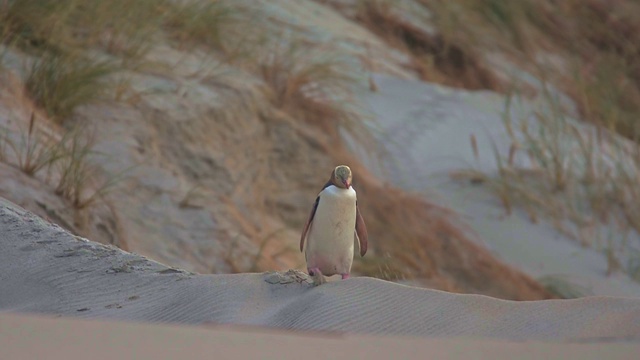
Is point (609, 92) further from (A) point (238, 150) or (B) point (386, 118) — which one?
(A) point (238, 150)

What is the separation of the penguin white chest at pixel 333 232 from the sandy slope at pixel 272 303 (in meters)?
0.13

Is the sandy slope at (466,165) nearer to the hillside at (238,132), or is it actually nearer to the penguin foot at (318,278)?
the hillside at (238,132)

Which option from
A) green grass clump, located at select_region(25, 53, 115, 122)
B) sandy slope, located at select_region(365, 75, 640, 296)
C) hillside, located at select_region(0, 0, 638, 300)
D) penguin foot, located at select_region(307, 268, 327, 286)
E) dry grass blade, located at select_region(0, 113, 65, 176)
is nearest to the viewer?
penguin foot, located at select_region(307, 268, 327, 286)

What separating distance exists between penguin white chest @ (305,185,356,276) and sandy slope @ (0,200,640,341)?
13cm

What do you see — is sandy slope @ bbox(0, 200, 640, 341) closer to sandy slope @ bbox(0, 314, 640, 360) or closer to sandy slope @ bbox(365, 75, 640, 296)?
sandy slope @ bbox(0, 314, 640, 360)

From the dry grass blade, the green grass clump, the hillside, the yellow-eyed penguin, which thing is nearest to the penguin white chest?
the yellow-eyed penguin

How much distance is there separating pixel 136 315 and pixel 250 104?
13.9 feet

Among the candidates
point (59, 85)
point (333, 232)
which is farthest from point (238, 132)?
point (333, 232)

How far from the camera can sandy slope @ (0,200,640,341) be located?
12.6 feet

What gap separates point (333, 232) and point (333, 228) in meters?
0.02

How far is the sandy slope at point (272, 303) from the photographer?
3828 mm

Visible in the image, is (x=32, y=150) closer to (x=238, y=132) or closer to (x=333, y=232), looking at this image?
(x=238, y=132)

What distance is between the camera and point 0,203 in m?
5.12

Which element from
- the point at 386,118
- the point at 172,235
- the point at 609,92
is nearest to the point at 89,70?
the point at 172,235
